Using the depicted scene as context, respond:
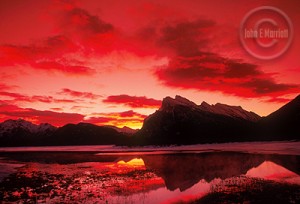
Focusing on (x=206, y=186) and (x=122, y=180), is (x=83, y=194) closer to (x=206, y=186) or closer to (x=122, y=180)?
(x=122, y=180)

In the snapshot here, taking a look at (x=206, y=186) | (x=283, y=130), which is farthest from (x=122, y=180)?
(x=283, y=130)

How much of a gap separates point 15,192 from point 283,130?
19418 cm

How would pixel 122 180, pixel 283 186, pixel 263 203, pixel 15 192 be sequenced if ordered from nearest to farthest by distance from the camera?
pixel 263 203
pixel 283 186
pixel 15 192
pixel 122 180

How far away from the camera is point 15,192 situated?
106 ft

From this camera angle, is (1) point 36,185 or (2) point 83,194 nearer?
(2) point 83,194

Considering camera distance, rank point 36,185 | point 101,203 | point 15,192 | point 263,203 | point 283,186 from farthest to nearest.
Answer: point 36,185 → point 15,192 → point 283,186 → point 101,203 → point 263,203

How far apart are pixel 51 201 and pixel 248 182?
2266 centimetres

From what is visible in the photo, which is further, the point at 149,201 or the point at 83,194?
the point at 83,194

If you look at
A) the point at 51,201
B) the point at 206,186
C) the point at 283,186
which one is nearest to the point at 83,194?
the point at 51,201

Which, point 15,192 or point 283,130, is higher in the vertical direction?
point 283,130

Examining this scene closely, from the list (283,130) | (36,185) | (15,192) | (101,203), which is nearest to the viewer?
(101,203)

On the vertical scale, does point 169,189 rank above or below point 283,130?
below

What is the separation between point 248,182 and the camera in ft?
110

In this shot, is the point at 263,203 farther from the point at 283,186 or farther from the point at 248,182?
the point at 248,182
